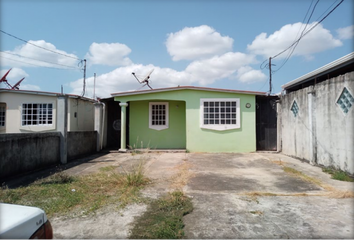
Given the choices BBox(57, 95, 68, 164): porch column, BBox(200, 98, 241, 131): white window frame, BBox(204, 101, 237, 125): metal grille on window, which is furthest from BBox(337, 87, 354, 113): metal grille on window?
BBox(57, 95, 68, 164): porch column

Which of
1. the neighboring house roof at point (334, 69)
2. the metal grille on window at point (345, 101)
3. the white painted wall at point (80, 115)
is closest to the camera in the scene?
the metal grille on window at point (345, 101)

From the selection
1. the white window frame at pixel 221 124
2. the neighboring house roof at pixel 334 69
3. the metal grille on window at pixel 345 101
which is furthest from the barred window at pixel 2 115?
the metal grille on window at pixel 345 101

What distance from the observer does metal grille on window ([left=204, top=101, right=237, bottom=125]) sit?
1038 cm

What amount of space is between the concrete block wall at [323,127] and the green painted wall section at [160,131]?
5194 mm

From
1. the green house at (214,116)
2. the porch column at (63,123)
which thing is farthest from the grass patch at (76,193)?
the green house at (214,116)

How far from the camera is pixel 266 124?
10.6 metres

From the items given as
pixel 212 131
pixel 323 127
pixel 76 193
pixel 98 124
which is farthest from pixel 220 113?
pixel 76 193

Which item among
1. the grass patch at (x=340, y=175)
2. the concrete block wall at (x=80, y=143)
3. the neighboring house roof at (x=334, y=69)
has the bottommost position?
the grass patch at (x=340, y=175)

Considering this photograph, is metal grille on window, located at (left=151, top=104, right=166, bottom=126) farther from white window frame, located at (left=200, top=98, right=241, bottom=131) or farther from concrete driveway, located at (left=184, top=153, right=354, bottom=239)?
concrete driveway, located at (left=184, top=153, right=354, bottom=239)

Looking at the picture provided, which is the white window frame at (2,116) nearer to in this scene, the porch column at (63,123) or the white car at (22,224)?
the porch column at (63,123)

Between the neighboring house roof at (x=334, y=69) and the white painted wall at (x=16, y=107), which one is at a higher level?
the neighboring house roof at (x=334, y=69)

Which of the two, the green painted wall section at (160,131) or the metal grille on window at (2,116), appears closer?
the green painted wall section at (160,131)

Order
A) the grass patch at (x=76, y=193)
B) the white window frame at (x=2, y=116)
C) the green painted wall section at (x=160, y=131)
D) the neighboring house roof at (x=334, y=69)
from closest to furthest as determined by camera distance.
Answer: the grass patch at (x=76, y=193) < the neighboring house roof at (x=334, y=69) < the green painted wall section at (x=160, y=131) < the white window frame at (x=2, y=116)

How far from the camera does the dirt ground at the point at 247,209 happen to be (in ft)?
9.33
